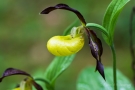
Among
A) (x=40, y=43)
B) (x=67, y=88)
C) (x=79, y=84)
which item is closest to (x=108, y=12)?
(x=79, y=84)

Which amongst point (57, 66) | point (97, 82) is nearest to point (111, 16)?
point (57, 66)

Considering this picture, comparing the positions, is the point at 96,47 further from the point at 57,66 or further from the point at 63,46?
the point at 57,66

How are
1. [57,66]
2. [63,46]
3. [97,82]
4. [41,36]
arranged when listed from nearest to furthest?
[63,46], [57,66], [97,82], [41,36]

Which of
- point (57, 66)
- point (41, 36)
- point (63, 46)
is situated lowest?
point (41, 36)

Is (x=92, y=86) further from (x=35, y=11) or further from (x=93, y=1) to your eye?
(x=35, y=11)

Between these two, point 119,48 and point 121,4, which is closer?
point 121,4

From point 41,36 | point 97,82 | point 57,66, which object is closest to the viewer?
point 57,66
